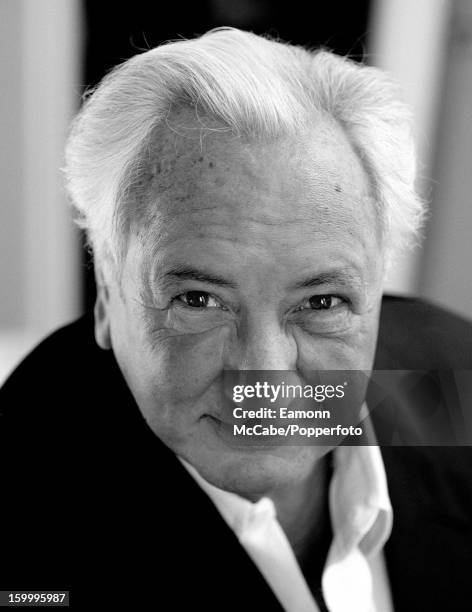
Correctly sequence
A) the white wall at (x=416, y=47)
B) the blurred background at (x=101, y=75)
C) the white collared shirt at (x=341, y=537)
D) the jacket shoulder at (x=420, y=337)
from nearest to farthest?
the white collared shirt at (x=341, y=537)
the jacket shoulder at (x=420, y=337)
the blurred background at (x=101, y=75)
the white wall at (x=416, y=47)

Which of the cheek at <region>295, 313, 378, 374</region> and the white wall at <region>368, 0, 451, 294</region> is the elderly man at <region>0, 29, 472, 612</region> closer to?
the cheek at <region>295, 313, 378, 374</region>

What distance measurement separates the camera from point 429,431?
863 mm

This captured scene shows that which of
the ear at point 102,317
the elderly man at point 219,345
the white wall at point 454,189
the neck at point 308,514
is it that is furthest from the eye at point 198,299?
the white wall at point 454,189

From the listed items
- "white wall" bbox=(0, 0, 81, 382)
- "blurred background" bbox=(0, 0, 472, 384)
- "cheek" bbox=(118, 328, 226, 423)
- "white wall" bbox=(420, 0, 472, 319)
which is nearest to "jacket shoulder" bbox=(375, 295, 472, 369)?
"cheek" bbox=(118, 328, 226, 423)

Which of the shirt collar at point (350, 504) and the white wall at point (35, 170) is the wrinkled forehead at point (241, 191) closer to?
the shirt collar at point (350, 504)

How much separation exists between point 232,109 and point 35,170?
1.60m

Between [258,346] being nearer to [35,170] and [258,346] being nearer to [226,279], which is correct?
[226,279]

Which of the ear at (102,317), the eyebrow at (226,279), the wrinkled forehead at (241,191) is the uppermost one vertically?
the wrinkled forehead at (241,191)

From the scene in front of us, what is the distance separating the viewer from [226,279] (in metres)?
0.65

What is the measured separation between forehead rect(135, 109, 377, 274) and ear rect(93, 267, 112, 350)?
15 cm

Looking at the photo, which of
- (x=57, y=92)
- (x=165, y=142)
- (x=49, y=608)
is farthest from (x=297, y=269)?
(x=57, y=92)

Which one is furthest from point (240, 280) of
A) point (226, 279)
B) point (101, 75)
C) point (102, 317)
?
point (101, 75)

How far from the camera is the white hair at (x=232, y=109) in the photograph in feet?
2.21

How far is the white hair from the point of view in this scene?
2.21 feet
